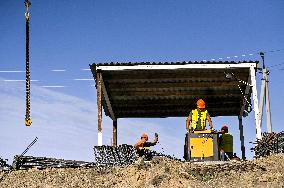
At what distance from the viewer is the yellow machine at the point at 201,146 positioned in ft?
44.9

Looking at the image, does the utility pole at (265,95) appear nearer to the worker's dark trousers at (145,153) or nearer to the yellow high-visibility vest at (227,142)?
the yellow high-visibility vest at (227,142)

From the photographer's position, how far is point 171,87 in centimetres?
1877

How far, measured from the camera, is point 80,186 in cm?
1233

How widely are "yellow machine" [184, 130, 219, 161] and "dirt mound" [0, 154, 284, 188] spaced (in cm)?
103

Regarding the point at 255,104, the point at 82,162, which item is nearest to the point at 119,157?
the point at 82,162

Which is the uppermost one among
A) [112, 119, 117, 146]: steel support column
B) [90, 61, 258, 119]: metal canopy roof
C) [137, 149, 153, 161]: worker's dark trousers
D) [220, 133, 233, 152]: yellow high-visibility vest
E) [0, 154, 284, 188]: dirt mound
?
[90, 61, 258, 119]: metal canopy roof

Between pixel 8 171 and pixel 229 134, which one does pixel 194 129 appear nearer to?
pixel 229 134

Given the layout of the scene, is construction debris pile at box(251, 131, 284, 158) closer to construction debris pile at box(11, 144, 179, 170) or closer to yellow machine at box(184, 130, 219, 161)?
yellow machine at box(184, 130, 219, 161)

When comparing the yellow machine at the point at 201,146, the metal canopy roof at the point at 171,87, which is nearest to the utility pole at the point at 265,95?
the metal canopy roof at the point at 171,87

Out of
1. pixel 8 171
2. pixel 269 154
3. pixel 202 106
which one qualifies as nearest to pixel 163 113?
pixel 202 106

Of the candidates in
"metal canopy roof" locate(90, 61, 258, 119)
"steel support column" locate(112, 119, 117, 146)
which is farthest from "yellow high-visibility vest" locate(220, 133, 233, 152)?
"steel support column" locate(112, 119, 117, 146)

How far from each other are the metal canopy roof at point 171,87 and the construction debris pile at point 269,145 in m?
3.25

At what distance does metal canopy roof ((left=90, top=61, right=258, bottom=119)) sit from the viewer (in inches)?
653

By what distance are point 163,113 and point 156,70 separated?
5.47 m
